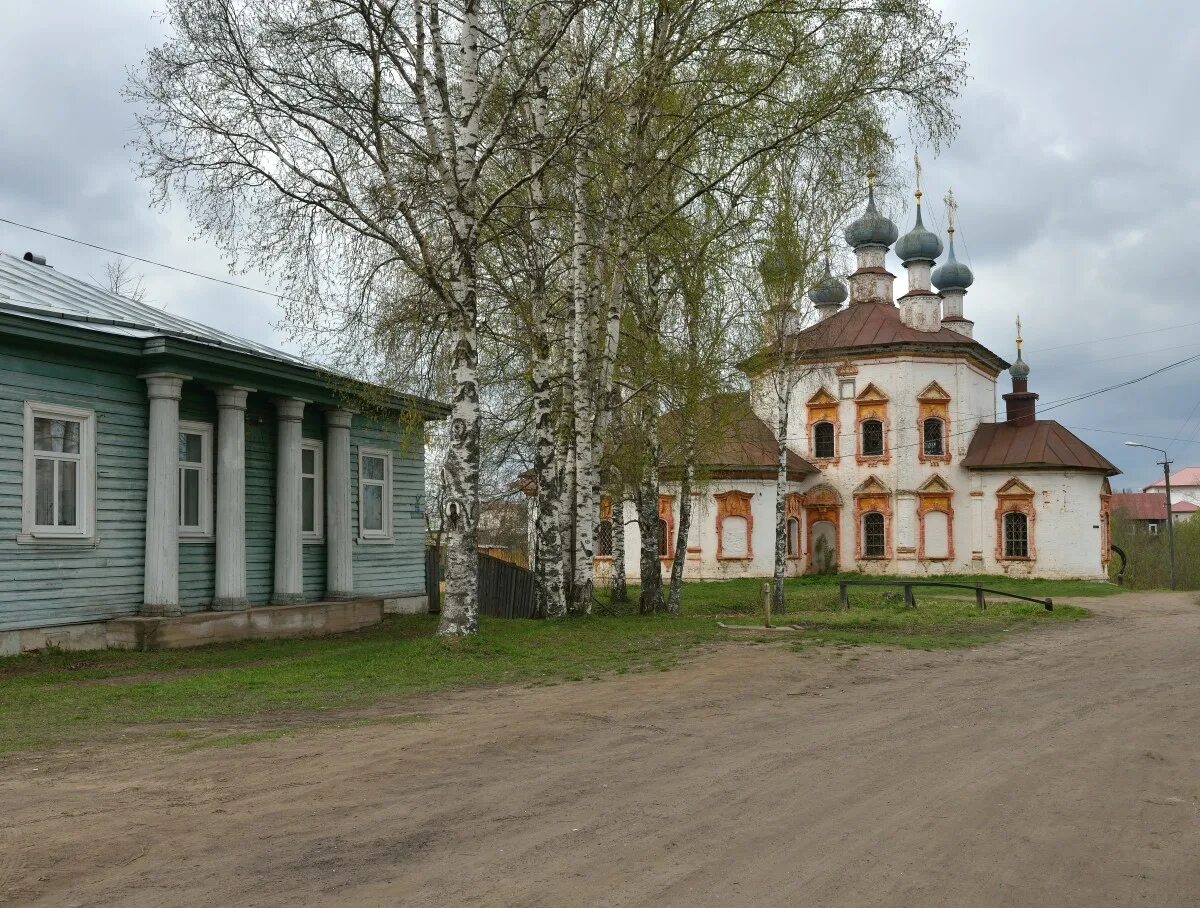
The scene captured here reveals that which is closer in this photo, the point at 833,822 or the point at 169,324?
the point at 833,822

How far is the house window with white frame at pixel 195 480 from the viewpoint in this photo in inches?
638

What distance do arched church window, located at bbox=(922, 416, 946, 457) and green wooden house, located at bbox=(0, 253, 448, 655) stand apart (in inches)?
1020

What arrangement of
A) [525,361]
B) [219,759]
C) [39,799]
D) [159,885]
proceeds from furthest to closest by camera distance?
1. [525,361]
2. [219,759]
3. [39,799]
4. [159,885]

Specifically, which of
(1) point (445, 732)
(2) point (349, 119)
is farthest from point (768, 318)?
(1) point (445, 732)

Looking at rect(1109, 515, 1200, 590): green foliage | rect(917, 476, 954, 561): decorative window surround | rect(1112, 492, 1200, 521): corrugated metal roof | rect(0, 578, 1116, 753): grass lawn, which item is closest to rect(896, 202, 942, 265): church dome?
rect(917, 476, 954, 561): decorative window surround

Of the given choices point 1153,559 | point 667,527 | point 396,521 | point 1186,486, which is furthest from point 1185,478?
point 396,521

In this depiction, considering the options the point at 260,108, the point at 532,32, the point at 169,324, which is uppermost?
the point at 532,32

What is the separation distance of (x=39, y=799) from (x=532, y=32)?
40.5 feet

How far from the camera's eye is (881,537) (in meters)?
40.7

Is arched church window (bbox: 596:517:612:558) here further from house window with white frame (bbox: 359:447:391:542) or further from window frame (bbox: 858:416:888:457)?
house window with white frame (bbox: 359:447:391:542)

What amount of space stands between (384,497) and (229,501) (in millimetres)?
4796

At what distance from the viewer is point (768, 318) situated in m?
22.5

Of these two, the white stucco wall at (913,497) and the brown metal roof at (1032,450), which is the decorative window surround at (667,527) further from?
the brown metal roof at (1032,450)

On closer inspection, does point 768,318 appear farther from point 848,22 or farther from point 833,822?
point 833,822
